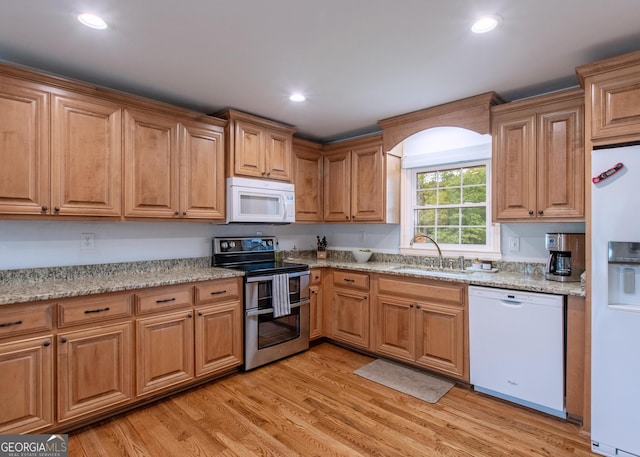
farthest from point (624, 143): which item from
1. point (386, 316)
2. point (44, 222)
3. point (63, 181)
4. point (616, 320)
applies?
point (44, 222)

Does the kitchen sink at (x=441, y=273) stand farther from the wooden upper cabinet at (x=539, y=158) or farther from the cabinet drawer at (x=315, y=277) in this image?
the cabinet drawer at (x=315, y=277)

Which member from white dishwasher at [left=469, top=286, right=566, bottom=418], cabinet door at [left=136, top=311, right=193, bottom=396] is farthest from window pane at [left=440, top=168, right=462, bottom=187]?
cabinet door at [left=136, top=311, right=193, bottom=396]

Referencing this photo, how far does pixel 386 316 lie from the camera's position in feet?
10.6

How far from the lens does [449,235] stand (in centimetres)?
354

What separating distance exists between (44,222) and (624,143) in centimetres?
383

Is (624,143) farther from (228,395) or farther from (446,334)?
(228,395)

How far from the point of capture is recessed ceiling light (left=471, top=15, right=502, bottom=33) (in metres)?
1.78

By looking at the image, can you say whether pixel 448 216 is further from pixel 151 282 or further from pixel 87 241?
pixel 87 241

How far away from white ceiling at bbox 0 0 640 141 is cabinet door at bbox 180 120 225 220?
1.05 ft

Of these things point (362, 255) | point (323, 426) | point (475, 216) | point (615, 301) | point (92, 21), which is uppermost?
point (92, 21)

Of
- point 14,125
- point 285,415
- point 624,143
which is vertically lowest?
point 285,415

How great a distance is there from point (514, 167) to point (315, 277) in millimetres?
2102

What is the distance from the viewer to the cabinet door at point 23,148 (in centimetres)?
208

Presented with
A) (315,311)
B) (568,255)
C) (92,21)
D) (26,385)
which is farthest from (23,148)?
(568,255)
